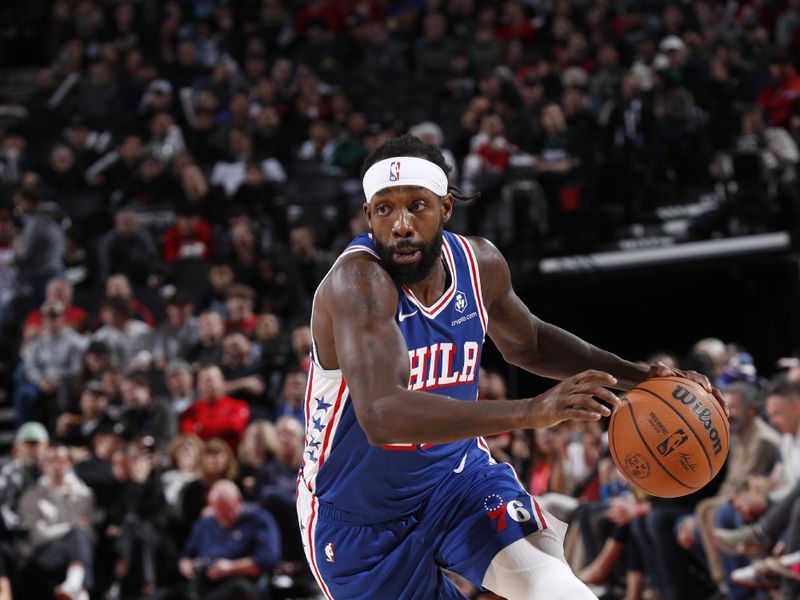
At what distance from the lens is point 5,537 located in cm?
927

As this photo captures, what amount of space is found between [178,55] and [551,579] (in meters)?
13.2

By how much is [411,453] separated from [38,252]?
911 cm

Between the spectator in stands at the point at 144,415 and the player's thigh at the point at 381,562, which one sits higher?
the spectator in stands at the point at 144,415

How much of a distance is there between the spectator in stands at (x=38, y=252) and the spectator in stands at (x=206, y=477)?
386cm

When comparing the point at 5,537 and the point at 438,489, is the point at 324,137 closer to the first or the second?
the point at 5,537

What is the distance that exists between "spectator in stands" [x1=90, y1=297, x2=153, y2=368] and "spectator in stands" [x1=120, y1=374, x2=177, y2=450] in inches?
35.3

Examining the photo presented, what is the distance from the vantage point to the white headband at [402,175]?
4.04 metres

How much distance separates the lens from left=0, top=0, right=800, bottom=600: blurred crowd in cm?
890

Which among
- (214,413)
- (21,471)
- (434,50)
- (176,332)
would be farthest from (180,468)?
(434,50)

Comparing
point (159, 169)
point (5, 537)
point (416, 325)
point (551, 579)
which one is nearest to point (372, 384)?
point (416, 325)

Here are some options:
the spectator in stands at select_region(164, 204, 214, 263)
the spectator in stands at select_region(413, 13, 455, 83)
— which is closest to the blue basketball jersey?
the spectator in stands at select_region(164, 204, 214, 263)

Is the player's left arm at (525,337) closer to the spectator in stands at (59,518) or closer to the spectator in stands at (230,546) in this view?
the spectator in stands at (230,546)

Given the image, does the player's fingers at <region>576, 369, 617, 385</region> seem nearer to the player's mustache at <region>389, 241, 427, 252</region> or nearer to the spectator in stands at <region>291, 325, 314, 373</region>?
the player's mustache at <region>389, 241, 427, 252</region>

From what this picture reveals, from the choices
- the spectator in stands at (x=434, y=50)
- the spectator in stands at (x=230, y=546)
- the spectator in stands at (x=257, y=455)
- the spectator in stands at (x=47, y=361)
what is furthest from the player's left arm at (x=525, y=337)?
the spectator in stands at (x=434, y=50)
